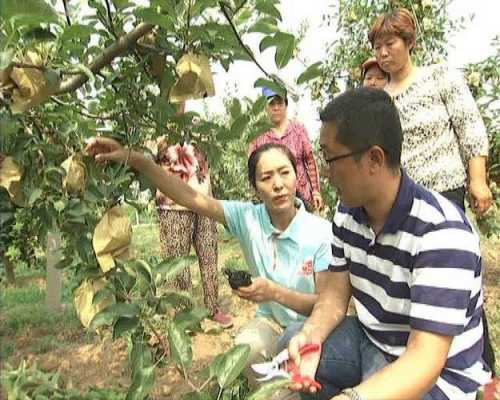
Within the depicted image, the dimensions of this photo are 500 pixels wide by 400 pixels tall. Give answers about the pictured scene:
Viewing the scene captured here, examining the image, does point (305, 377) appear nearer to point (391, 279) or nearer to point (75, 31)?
point (391, 279)

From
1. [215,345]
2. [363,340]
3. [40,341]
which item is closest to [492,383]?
[363,340]

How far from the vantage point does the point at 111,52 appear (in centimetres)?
98

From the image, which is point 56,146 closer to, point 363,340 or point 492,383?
point 363,340

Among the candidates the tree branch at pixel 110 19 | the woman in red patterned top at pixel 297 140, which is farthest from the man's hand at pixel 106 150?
the woman in red patterned top at pixel 297 140

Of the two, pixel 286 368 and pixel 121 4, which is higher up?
pixel 121 4

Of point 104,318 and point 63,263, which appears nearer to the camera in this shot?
point 104,318

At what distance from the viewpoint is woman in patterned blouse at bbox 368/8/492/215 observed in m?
1.74

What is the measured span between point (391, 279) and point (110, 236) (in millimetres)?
575

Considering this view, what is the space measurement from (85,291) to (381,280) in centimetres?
61

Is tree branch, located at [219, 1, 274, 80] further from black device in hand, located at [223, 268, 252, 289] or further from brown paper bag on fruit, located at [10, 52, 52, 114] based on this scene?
black device in hand, located at [223, 268, 252, 289]

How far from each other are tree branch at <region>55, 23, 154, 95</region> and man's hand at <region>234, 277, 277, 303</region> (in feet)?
2.00

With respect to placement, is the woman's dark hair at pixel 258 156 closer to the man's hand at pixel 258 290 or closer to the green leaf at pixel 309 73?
the man's hand at pixel 258 290

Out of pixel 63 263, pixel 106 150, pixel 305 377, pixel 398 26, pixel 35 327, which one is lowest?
pixel 35 327

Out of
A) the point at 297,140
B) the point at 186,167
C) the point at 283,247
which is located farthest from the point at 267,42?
the point at 297,140
